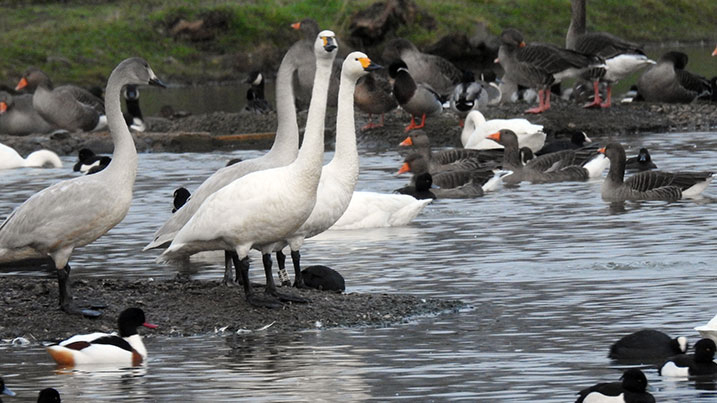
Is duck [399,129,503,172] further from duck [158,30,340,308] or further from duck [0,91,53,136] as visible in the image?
duck [0,91,53,136]

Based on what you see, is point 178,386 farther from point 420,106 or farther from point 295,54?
point 420,106

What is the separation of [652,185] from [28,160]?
480 inches

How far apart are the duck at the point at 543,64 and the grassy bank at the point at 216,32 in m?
22.7

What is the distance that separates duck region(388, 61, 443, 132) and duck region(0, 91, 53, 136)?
9414 mm

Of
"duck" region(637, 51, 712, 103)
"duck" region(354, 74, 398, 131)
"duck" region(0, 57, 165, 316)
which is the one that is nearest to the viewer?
"duck" region(0, 57, 165, 316)

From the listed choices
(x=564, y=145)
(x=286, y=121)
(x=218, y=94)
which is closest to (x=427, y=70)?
(x=564, y=145)

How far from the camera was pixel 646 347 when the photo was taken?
9.97 metres

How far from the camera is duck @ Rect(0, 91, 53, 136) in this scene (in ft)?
110

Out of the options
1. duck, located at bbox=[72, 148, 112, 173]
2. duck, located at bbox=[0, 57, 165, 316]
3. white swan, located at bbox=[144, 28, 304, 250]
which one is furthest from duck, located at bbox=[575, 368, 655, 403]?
duck, located at bbox=[72, 148, 112, 173]

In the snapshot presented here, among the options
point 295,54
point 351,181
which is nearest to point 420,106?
point 295,54

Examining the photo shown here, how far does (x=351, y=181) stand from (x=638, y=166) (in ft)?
34.8

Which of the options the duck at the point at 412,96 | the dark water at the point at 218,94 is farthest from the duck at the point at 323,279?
the dark water at the point at 218,94

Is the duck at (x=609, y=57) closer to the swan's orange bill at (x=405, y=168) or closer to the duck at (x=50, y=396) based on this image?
the swan's orange bill at (x=405, y=168)

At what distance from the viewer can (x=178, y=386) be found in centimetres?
957
